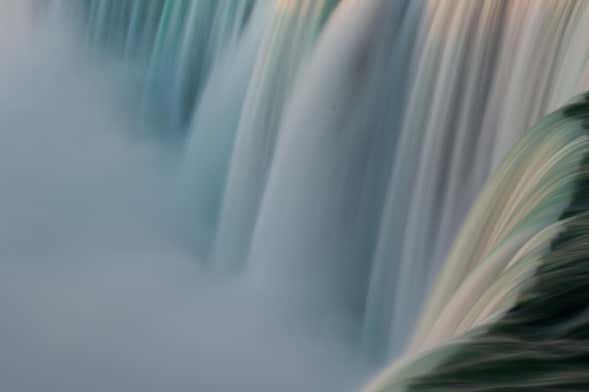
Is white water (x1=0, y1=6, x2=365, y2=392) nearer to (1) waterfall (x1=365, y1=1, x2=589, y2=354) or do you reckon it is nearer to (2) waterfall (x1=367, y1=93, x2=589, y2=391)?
(1) waterfall (x1=365, y1=1, x2=589, y2=354)

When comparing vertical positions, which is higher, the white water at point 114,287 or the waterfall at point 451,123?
the waterfall at point 451,123

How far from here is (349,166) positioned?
3971mm

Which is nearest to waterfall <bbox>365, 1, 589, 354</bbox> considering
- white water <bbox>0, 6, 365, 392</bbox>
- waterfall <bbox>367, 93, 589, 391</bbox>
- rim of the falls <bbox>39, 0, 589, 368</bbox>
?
rim of the falls <bbox>39, 0, 589, 368</bbox>

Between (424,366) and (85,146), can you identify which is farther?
(85,146)

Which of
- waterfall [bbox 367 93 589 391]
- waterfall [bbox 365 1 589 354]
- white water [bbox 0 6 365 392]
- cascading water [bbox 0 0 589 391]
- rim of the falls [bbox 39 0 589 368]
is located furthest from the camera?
white water [bbox 0 6 365 392]

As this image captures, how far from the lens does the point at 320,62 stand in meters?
4.11

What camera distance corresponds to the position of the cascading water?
3.05 metres

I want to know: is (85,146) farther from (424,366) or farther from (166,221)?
(424,366)

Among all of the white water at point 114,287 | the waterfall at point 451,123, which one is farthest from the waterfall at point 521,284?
the white water at point 114,287

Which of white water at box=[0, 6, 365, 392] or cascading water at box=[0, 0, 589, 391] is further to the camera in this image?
white water at box=[0, 6, 365, 392]

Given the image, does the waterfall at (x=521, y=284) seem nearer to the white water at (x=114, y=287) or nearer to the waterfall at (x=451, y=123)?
the waterfall at (x=451, y=123)

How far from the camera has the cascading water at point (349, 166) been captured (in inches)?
120

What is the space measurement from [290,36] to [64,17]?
298 cm

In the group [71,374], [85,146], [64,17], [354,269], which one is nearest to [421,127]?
[354,269]
